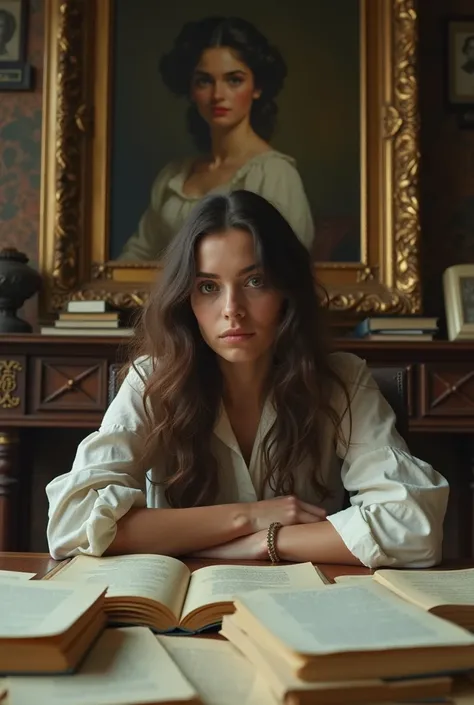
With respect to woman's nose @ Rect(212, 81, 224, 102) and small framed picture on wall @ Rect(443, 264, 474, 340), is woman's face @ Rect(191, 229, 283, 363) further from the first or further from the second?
woman's nose @ Rect(212, 81, 224, 102)

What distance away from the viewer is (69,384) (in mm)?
2066

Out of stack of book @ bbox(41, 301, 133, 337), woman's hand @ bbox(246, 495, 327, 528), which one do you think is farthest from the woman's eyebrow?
stack of book @ bbox(41, 301, 133, 337)

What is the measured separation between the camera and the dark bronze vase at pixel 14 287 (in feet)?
7.13

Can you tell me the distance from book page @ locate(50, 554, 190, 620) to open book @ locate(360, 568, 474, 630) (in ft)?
0.71

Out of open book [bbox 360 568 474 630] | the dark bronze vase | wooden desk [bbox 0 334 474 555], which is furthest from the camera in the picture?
the dark bronze vase

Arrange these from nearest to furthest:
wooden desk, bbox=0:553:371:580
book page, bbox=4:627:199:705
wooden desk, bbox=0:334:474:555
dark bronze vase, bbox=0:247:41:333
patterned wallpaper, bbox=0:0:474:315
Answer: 1. book page, bbox=4:627:199:705
2. wooden desk, bbox=0:553:371:580
3. wooden desk, bbox=0:334:474:555
4. dark bronze vase, bbox=0:247:41:333
5. patterned wallpaper, bbox=0:0:474:315

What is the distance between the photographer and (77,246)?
7.88 feet

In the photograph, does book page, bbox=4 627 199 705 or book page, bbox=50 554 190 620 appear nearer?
book page, bbox=4 627 199 705

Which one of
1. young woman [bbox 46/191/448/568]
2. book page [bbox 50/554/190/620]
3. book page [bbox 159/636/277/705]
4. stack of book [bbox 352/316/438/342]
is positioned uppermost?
stack of book [bbox 352/316/438/342]

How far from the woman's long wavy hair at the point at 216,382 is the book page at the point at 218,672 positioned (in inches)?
25.5

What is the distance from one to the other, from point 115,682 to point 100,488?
610 millimetres

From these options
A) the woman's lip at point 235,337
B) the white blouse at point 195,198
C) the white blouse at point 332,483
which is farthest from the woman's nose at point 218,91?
the woman's lip at point 235,337

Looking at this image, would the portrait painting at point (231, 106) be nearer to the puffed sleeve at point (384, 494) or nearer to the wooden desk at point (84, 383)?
the wooden desk at point (84, 383)

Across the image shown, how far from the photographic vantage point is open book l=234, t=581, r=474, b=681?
0.48 meters
